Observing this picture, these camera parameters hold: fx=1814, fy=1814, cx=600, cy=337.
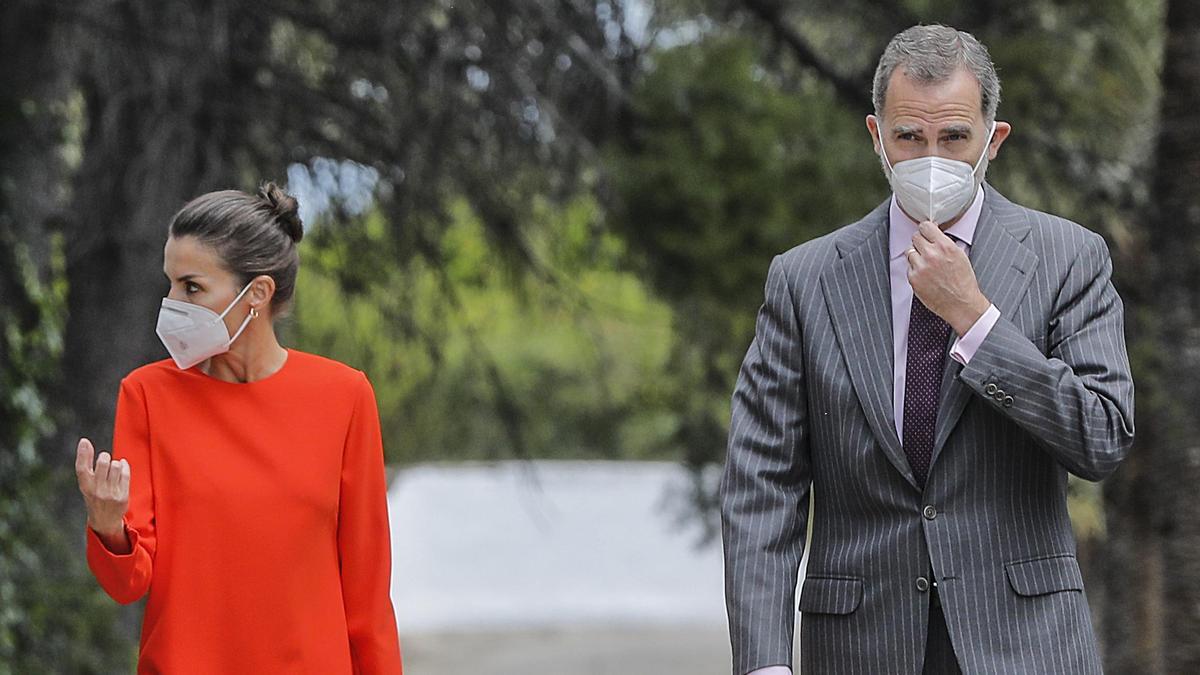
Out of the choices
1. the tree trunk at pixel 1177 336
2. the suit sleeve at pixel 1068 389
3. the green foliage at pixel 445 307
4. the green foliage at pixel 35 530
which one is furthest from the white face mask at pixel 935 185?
the green foliage at pixel 445 307

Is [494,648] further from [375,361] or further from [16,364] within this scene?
[16,364]

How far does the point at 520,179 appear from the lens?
27.4 feet

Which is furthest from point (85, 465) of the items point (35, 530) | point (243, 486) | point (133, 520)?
point (35, 530)

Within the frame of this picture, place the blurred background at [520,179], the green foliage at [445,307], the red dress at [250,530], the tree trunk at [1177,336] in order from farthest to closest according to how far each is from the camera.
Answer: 1. the green foliage at [445,307]
2. the blurred background at [520,179]
3. the tree trunk at [1177,336]
4. the red dress at [250,530]

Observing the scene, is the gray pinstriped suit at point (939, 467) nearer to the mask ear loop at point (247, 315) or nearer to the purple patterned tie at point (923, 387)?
the purple patterned tie at point (923, 387)

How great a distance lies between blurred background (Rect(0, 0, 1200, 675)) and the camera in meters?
6.71

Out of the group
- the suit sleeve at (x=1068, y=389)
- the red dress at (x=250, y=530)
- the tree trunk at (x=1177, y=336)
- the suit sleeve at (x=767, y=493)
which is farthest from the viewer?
the tree trunk at (x=1177, y=336)

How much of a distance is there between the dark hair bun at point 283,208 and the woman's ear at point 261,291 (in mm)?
123

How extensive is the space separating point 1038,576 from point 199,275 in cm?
157

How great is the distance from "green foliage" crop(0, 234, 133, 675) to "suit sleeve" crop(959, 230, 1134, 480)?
4.43 m

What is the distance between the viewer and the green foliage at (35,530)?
6582 millimetres

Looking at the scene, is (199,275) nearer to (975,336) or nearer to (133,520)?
(133,520)

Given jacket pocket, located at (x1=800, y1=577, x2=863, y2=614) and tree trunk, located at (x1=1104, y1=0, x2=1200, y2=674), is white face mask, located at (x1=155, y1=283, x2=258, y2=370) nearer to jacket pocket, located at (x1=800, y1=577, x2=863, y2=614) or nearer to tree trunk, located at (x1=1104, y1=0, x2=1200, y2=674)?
jacket pocket, located at (x1=800, y1=577, x2=863, y2=614)

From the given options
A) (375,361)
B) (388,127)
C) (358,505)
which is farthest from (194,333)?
(375,361)
